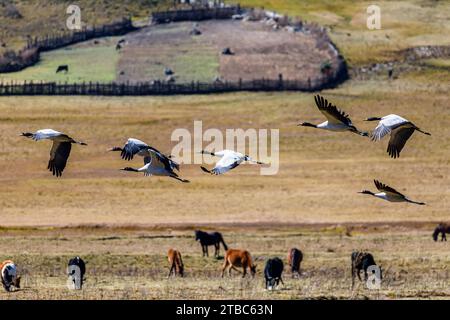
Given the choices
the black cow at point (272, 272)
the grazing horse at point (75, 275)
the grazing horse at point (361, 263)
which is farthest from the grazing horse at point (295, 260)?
the grazing horse at point (75, 275)

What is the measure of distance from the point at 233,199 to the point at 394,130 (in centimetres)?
2519

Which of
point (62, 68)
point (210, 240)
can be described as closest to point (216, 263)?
point (210, 240)

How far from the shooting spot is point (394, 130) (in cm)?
3644

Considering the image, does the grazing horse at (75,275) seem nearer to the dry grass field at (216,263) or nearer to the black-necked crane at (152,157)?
the dry grass field at (216,263)

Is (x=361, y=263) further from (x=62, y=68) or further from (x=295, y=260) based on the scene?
(x=62, y=68)

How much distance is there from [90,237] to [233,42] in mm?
48191

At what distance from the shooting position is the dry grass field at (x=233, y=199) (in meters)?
41.4

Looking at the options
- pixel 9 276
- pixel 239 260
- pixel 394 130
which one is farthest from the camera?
pixel 239 260

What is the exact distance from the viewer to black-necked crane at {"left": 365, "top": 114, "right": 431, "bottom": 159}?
33969 millimetres

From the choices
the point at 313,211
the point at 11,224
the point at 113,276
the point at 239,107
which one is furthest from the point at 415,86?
the point at 113,276

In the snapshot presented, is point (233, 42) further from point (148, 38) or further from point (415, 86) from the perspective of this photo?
point (415, 86)

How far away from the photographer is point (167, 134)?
7538 cm

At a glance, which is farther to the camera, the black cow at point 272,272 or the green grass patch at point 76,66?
the green grass patch at point 76,66

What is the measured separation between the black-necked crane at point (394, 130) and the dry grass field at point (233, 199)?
11.2 ft
